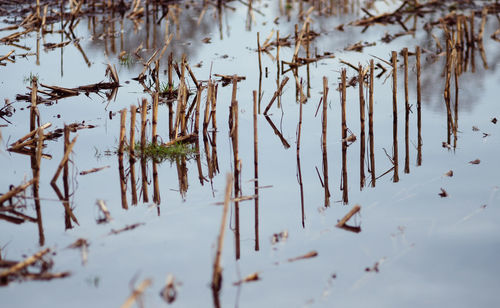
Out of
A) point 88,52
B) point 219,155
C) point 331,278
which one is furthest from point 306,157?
point 88,52

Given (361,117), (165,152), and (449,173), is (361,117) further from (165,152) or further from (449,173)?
(165,152)

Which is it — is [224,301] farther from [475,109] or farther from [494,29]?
Result: [494,29]

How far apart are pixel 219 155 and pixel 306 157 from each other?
0.95m

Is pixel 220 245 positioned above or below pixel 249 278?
above

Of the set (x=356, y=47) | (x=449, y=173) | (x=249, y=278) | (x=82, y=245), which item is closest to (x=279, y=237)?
(x=249, y=278)

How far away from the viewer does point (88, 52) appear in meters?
13.2

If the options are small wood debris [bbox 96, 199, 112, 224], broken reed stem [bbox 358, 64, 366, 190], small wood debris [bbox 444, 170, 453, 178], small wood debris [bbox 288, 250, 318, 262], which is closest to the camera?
small wood debris [bbox 288, 250, 318, 262]

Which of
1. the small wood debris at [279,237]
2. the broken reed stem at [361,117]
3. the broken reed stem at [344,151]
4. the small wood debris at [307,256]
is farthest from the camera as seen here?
the broken reed stem at [361,117]

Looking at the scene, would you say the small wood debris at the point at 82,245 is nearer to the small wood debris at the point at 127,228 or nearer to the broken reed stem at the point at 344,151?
the small wood debris at the point at 127,228

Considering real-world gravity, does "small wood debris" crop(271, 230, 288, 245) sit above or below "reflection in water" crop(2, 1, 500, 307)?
below

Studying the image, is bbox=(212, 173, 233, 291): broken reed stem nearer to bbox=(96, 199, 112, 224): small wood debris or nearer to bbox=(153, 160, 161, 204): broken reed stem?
bbox=(96, 199, 112, 224): small wood debris

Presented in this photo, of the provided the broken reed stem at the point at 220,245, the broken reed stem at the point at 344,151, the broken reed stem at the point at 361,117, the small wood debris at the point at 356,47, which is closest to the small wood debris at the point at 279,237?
the broken reed stem at the point at 220,245

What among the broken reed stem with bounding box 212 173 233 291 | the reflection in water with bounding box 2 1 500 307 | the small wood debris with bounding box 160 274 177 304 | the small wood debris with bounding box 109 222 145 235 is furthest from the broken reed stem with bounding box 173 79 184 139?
the small wood debris with bounding box 160 274 177 304

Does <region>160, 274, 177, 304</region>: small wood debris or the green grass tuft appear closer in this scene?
<region>160, 274, 177, 304</region>: small wood debris
